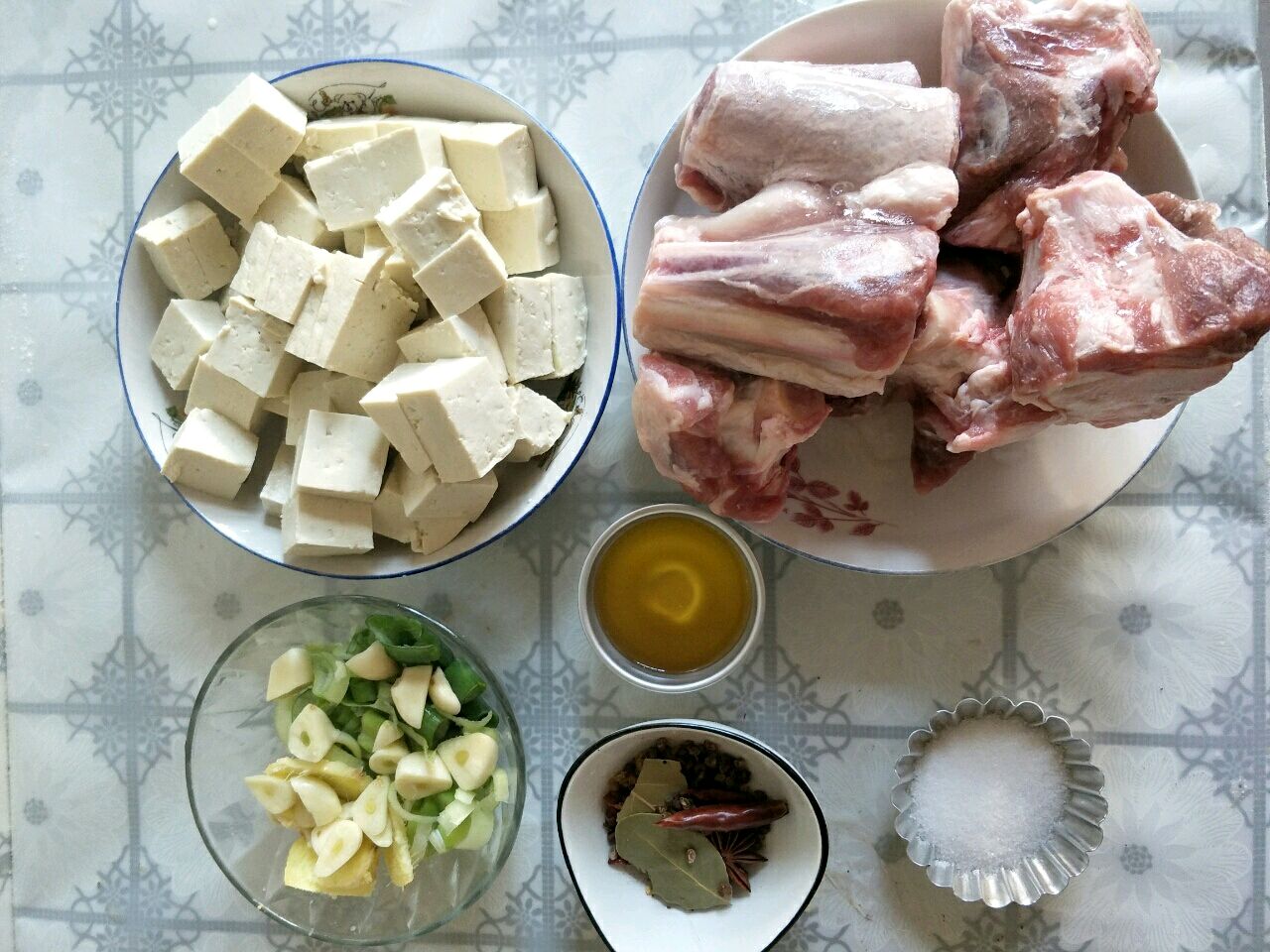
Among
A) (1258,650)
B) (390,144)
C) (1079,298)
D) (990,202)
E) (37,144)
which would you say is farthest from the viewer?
(37,144)

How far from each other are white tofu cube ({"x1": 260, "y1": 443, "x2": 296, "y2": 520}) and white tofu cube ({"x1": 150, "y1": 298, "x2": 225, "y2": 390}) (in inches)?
9.0

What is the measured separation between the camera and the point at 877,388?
5.28 ft

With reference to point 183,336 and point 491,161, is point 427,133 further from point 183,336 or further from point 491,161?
point 183,336

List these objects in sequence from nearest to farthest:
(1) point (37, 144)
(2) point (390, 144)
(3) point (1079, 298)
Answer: (3) point (1079, 298) → (2) point (390, 144) → (1) point (37, 144)

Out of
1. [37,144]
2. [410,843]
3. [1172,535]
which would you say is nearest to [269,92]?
[37,144]

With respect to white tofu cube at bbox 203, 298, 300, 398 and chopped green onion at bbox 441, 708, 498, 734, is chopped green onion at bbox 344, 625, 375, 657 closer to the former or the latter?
chopped green onion at bbox 441, 708, 498, 734

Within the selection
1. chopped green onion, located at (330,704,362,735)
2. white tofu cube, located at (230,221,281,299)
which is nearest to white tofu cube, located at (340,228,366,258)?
white tofu cube, located at (230,221,281,299)

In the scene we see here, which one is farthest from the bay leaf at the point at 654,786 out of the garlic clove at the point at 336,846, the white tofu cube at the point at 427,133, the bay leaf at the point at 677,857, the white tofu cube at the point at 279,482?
the white tofu cube at the point at 427,133

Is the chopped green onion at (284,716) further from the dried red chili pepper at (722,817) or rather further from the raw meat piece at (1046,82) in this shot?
the raw meat piece at (1046,82)

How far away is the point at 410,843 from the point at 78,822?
2.69 feet

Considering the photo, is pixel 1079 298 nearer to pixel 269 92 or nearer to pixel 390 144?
pixel 390 144

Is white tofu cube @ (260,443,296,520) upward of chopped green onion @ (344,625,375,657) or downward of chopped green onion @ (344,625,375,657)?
upward

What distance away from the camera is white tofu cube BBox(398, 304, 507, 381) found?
171 centimetres

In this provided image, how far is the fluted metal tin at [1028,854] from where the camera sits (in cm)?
179
